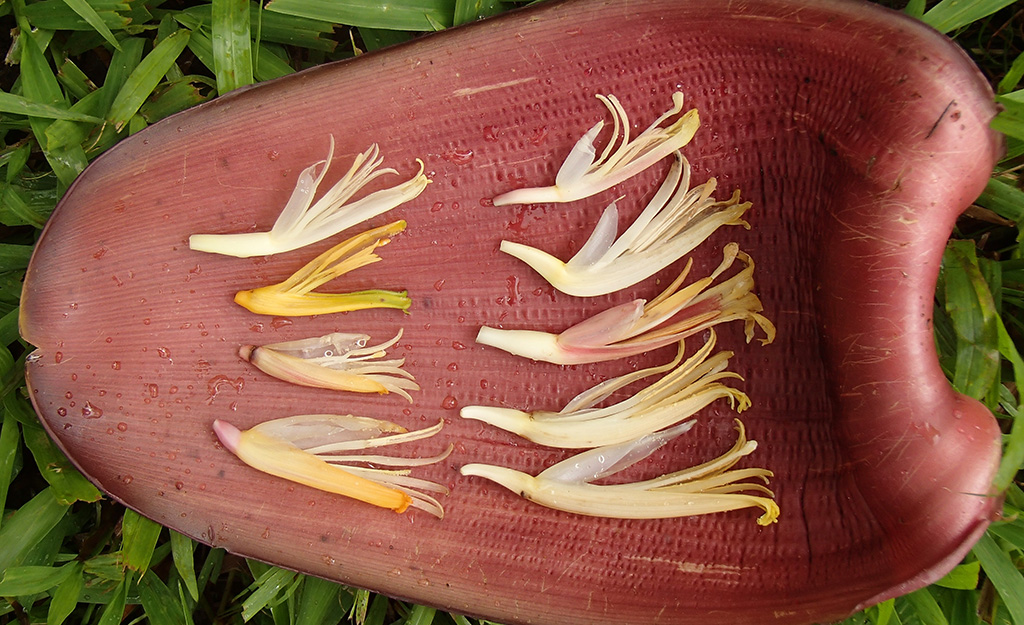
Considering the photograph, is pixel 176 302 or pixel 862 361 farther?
pixel 176 302

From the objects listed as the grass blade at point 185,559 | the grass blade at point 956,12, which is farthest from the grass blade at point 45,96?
the grass blade at point 956,12

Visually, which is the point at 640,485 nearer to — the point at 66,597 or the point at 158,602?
the point at 158,602

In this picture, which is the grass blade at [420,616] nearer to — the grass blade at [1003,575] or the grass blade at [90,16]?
the grass blade at [1003,575]

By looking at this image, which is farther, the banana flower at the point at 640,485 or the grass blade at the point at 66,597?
the grass blade at the point at 66,597

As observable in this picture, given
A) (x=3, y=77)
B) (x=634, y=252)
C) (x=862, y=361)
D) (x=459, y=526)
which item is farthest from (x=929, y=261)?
(x=3, y=77)

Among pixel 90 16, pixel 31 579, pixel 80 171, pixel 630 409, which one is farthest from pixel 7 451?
pixel 630 409

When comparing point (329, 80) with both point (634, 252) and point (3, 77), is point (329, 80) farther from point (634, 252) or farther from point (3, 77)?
point (3, 77)
